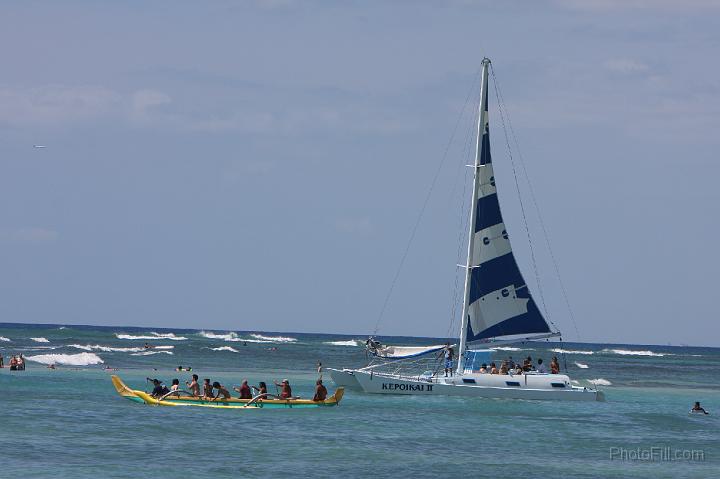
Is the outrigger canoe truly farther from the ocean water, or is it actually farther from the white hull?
the white hull

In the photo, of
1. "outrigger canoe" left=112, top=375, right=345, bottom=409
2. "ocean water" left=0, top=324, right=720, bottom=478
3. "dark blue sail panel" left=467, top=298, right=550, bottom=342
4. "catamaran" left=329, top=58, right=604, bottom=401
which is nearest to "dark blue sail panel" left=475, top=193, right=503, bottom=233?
"catamaran" left=329, top=58, right=604, bottom=401

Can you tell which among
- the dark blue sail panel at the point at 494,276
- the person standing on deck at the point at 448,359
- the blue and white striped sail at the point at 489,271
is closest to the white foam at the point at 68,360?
the person standing on deck at the point at 448,359

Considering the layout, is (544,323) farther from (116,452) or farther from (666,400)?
(116,452)

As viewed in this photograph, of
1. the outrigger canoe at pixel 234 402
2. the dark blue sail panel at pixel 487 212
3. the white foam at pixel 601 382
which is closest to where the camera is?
the outrigger canoe at pixel 234 402

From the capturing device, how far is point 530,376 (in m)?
53.7

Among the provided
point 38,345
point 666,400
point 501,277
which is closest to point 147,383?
point 501,277

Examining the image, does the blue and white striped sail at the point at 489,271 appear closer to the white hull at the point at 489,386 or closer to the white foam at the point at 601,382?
the white hull at the point at 489,386

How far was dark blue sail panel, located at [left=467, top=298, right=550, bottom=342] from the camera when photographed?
2157 inches

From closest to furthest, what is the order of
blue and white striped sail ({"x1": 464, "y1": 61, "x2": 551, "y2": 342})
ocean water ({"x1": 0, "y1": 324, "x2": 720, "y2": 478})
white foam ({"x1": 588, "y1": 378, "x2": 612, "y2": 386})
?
ocean water ({"x1": 0, "y1": 324, "x2": 720, "y2": 478}) → blue and white striped sail ({"x1": 464, "y1": 61, "x2": 551, "y2": 342}) → white foam ({"x1": 588, "y1": 378, "x2": 612, "y2": 386})

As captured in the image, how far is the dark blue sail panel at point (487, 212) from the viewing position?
55.3 metres

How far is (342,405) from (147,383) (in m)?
16.2

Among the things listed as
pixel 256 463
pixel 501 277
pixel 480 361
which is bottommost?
pixel 256 463

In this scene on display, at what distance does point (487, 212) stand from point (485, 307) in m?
4.51

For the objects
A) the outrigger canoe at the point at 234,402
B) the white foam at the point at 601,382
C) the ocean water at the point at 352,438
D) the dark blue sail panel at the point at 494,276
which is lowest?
the ocean water at the point at 352,438
